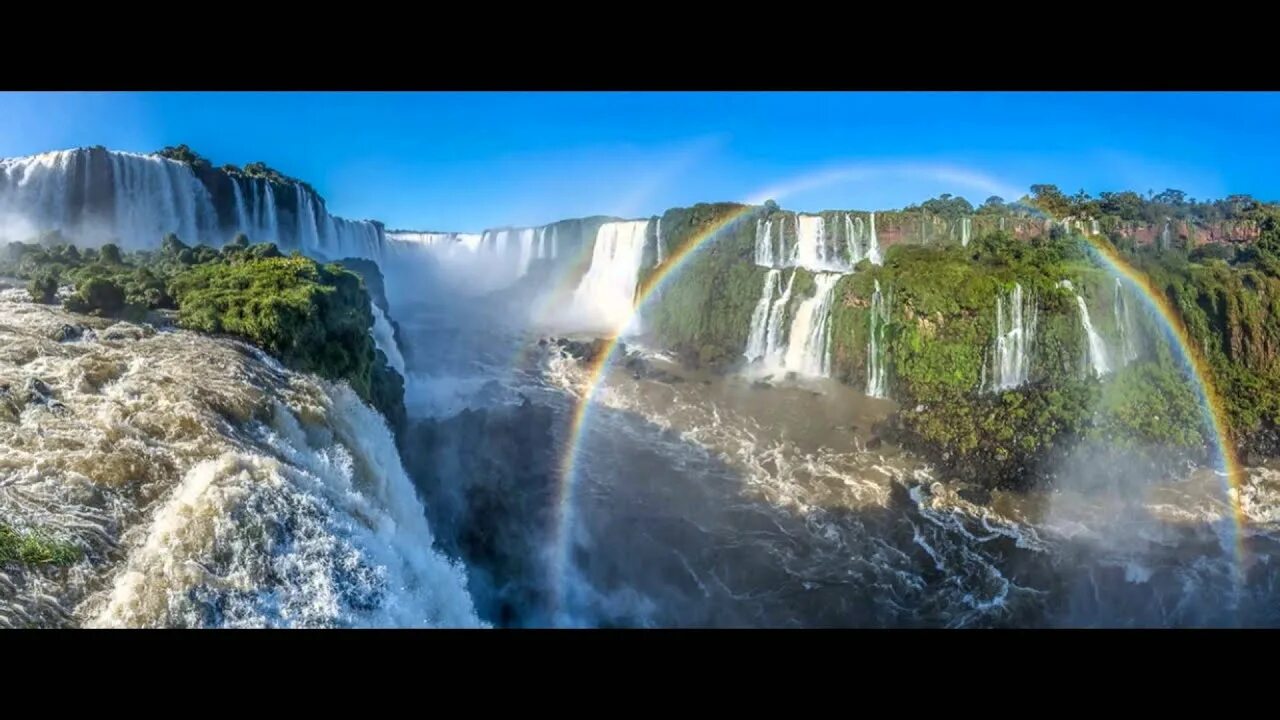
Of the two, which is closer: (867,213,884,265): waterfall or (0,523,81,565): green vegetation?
(0,523,81,565): green vegetation

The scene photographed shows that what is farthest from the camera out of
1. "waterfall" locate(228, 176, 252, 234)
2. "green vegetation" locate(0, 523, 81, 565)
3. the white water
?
"waterfall" locate(228, 176, 252, 234)

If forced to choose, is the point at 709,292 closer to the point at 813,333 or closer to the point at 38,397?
the point at 813,333

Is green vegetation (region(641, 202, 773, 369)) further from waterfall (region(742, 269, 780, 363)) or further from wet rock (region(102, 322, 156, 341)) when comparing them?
wet rock (region(102, 322, 156, 341))

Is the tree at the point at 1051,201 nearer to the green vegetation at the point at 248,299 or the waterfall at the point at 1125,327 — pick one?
the waterfall at the point at 1125,327

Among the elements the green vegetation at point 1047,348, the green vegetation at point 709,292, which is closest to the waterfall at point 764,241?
the green vegetation at point 709,292

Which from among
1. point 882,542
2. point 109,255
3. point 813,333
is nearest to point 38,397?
point 109,255

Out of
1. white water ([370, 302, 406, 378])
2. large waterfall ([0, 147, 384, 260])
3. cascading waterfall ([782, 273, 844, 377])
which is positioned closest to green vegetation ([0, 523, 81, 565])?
white water ([370, 302, 406, 378])

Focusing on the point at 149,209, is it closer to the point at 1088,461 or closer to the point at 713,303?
the point at 713,303
